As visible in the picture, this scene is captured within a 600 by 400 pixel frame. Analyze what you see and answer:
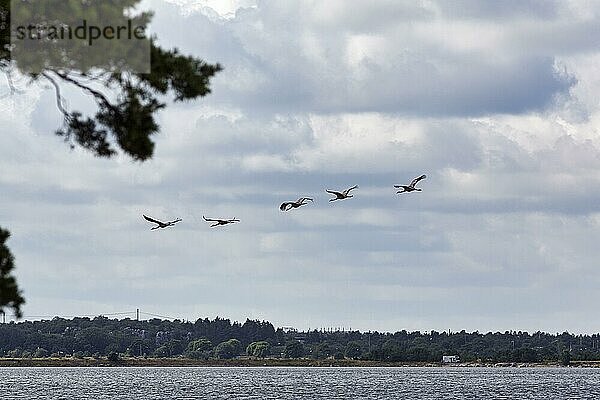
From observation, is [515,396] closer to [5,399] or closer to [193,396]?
[193,396]

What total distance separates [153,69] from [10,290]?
4.08 metres

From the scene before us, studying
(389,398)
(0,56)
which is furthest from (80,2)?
(389,398)

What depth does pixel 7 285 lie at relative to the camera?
20.6 m

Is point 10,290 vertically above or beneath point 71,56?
beneath

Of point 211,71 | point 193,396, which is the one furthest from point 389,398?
point 211,71

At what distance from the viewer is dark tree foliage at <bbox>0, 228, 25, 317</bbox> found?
20.6 metres

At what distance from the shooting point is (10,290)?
67.7 feet

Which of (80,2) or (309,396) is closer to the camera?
(80,2)

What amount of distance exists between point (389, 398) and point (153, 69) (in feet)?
322

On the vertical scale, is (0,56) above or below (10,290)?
above

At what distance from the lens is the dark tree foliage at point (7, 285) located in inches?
811

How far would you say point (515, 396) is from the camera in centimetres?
12212

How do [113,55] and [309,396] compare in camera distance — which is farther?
[309,396]

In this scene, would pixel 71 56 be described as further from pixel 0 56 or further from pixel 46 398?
pixel 46 398
